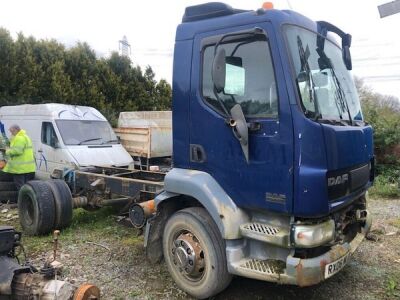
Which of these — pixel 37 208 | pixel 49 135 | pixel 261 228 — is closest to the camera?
pixel 261 228

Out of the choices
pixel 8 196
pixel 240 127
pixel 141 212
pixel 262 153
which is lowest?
pixel 8 196

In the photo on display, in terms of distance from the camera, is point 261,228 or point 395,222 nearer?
point 261,228

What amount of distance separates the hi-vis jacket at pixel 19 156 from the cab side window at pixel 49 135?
4.19 ft

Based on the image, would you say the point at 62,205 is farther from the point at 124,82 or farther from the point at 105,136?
the point at 124,82

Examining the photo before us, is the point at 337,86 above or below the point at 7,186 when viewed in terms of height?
above

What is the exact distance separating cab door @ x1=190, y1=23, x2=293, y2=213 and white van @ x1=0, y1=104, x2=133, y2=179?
5.59 m

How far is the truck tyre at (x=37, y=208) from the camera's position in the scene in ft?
19.8

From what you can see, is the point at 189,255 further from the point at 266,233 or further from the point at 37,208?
the point at 37,208

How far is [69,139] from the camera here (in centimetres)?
983

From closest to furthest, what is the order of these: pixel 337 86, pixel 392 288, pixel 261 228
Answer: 1. pixel 261 228
2. pixel 337 86
3. pixel 392 288

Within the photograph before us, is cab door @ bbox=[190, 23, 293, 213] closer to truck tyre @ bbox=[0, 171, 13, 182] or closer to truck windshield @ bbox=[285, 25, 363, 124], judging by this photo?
truck windshield @ bbox=[285, 25, 363, 124]

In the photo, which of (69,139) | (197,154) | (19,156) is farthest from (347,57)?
(69,139)

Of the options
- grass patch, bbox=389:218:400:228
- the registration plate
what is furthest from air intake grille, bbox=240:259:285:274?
grass patch, bbox=389:218:400:228

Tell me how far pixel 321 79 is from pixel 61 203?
4.17 m
